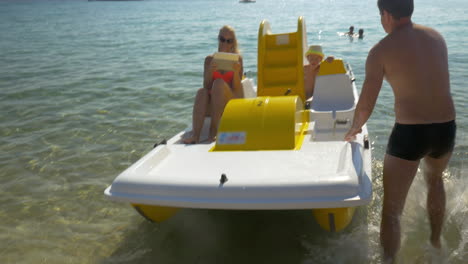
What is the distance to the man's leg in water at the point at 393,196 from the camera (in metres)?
2.19

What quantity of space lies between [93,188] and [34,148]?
4.68ft

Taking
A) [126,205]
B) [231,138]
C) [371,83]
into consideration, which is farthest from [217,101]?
[371,83]

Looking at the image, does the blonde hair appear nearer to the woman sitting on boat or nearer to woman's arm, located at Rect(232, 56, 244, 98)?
the woman sitting on boat

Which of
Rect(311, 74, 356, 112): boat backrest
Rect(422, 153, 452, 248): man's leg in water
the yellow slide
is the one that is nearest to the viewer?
Rect(422, 153, 452, 248): man's leg in water

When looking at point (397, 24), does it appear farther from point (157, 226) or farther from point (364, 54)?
point (364, 54)

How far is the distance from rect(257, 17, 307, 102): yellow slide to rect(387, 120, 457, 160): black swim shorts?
2190 millimetres

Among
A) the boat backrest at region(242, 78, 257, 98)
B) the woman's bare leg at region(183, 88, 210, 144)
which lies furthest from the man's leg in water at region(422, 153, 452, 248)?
the boat backrest at region(242, 78, 257, 98)

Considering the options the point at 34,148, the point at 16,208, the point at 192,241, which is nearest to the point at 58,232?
the point at 16,208

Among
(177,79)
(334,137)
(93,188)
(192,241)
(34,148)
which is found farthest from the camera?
(177,79)

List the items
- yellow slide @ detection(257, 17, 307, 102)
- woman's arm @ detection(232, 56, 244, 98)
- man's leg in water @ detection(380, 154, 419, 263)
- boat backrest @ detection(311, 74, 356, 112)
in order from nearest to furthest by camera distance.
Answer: man's leg in water @ detection(380, 154, 419, 263) < woman's arm @ detection(232, 56, 244, 98) < boat backrest @ detection(311, 74, 356, 112) < yellow slide @ detection(257, 17, 307, 102)

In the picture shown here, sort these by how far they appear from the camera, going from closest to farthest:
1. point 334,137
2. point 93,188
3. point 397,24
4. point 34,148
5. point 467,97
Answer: point 397,24 → point 334,137 → point 93,188 → point 34,148 → point 467,97

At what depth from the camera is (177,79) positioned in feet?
28.2

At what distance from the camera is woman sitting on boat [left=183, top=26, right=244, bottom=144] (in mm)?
3566

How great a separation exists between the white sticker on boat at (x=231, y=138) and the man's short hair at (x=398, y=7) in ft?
4.14
